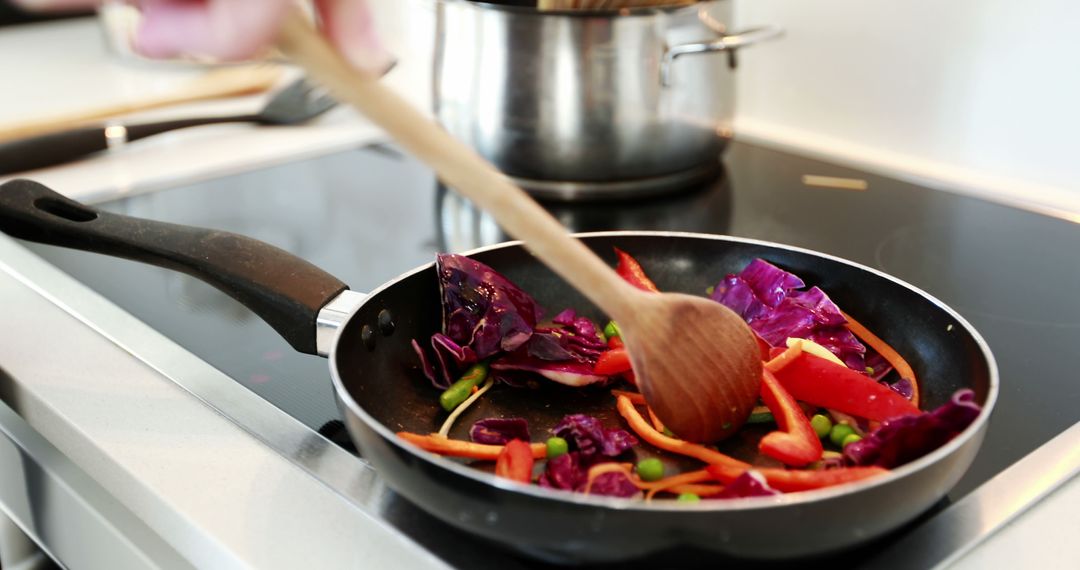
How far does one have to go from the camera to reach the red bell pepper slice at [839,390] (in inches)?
27.4

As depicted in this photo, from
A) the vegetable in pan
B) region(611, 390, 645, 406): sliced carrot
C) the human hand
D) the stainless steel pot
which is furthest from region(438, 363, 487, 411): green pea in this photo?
the stainless steel pot

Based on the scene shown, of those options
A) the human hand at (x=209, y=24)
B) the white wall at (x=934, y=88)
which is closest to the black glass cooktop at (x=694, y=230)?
the white wall at (x=934, y=88)

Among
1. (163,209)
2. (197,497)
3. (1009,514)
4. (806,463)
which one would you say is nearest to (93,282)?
(163,209)

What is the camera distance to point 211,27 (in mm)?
495

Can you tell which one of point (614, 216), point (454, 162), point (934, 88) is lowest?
point (614, 216)

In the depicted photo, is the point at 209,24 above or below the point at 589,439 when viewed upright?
above

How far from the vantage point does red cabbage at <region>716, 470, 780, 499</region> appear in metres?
0.58

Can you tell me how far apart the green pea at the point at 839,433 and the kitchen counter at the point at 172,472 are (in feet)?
0.31

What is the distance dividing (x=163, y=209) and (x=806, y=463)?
0.86 meters

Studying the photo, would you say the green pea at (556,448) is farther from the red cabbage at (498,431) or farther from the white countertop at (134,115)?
the white countertop at (134,115)

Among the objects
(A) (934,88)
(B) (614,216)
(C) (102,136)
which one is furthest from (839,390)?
(C) (102,136)

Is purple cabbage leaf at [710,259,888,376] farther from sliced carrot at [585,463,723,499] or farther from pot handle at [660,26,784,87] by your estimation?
pot handle at [660,26,784,87]

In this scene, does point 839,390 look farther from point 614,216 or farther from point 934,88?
point 934,88

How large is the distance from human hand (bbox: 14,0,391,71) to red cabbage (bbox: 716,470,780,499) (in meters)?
0.33
